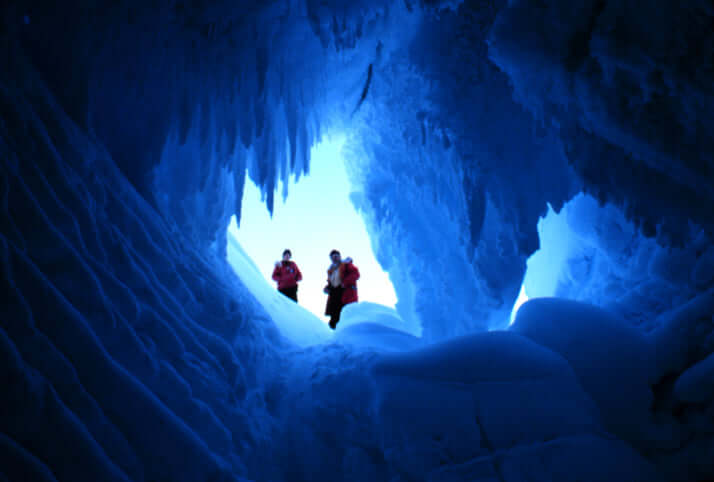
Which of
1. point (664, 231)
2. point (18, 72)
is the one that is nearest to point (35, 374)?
point (18, 72)

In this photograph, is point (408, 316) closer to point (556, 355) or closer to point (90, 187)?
point (556, 355)

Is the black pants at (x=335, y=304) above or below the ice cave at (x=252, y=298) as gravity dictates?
above

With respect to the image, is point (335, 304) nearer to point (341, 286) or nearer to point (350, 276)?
point (341, 286)

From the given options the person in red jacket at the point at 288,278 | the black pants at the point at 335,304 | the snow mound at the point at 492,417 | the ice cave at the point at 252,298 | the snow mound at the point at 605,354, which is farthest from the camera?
the person in red jacket at the point at 288,278

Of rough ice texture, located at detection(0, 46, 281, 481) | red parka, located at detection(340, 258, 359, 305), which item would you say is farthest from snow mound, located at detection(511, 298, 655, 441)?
red parka, located at detection(340, 258, 359, 305)

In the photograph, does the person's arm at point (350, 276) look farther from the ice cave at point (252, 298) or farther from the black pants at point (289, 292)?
the ice cave at point (252, 298)

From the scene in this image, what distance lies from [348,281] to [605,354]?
5051mm

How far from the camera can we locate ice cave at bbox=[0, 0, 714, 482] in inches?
84.3

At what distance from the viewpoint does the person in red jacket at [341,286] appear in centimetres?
773

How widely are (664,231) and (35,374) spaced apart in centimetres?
494

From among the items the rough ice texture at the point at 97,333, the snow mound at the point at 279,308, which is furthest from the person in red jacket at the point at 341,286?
the rough ice texture at the point at 97,333

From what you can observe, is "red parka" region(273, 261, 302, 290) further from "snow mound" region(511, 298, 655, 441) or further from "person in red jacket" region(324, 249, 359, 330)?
"snow mound" region(511, 298, 655, 441)

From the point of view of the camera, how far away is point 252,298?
202 inches

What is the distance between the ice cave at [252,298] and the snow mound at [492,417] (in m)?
0.02
